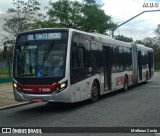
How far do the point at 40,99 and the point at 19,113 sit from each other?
0.94m

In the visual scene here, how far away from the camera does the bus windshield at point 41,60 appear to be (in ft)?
40.9

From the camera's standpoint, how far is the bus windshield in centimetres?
1247

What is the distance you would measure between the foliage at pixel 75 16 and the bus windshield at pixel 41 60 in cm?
2167

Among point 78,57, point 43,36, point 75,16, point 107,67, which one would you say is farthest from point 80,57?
point 75,16

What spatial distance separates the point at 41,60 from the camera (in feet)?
41.4

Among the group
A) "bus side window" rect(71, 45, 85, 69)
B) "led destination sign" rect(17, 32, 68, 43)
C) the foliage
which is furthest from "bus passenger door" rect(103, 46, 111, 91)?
the foliage

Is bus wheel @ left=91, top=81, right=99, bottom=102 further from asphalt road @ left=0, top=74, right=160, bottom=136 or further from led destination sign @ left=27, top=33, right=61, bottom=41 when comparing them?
led destination sign @ left=27, top=33, right=61, bottom=41

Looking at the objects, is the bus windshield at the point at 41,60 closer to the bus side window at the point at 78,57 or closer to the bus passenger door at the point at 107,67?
the bus side window at the point at 78,57

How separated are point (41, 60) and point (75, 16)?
900 inches

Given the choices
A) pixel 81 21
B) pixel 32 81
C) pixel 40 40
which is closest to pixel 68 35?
pixel 40 40

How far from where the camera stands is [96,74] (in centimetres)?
1529

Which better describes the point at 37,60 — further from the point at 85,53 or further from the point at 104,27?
the point at 104,27

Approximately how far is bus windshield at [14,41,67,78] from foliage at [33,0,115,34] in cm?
2167

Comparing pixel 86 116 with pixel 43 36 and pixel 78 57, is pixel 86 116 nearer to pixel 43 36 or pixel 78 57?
pixel 78 57
